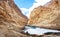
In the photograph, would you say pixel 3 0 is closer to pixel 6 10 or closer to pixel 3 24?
pixel 6 10

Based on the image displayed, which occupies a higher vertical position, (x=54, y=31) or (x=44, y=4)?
(x=44, y=4)

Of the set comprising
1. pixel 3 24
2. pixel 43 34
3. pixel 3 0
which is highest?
pixel 3 0

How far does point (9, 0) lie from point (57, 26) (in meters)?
2.16

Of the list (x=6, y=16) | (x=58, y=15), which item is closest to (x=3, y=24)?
(x=6, y=16)

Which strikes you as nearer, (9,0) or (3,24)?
(3,24)

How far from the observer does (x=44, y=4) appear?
834 cm

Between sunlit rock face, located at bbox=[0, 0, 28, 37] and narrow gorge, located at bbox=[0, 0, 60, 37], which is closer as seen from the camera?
sunlit rock face, located at bbox=[0, 0, 28, 37]

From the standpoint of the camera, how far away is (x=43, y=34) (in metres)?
5.75

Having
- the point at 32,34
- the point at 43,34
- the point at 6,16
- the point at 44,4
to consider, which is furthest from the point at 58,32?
the point at 44,4

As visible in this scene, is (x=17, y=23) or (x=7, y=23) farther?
(x=17, y=23)

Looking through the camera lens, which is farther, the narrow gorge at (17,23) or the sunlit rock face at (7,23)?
the narrow gorge at (17,23)

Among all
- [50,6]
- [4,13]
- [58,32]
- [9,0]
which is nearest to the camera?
[4,13]

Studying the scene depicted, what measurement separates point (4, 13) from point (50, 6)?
9.95 feet

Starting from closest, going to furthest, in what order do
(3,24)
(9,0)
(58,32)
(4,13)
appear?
1. (3,24)
2. (4,13)
3. (58,32)
4. (9,0)
